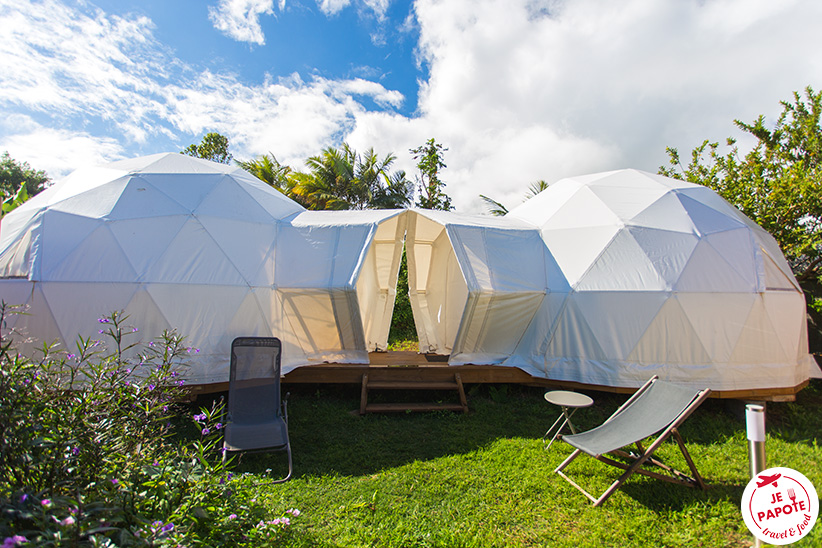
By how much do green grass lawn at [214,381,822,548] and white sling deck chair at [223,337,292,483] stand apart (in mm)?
286

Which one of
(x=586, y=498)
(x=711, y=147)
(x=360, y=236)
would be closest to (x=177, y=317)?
(x=360, y=236)

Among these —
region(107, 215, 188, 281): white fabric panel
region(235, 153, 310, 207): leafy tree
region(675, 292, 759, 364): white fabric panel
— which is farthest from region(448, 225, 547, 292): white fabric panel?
region(235, 153, 310, 207): leafy tree

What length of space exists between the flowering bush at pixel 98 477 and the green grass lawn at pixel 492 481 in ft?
2.07

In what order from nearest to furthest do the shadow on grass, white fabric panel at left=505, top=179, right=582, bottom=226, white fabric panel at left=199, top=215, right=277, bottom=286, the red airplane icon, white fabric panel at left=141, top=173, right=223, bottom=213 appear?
the red airplane icon, the shadow on grass, white fabric panel at left=199, top=215, right=277, bottom=286, white fabric panel at left=141, top=173, right=223, bottom=213, white fabric panel at left=505, top=179, right=582, bottom=226

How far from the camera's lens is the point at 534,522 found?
3.77m

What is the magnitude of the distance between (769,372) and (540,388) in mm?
3432

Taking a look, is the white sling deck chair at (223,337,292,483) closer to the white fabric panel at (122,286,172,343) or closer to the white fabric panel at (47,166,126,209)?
the white fabric panel at (122,286,172,343)

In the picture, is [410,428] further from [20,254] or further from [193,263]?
[20,254]

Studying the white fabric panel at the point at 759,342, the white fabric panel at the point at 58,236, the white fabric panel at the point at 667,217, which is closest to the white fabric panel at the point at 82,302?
the white fabric panel at the point at 58,236

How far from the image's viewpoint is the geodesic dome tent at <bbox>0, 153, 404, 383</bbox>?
6160mm

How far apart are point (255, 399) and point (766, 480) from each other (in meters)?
5.42

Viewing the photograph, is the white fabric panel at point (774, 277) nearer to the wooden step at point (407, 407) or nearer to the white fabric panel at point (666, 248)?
the white fabric panel at point (666, 248)

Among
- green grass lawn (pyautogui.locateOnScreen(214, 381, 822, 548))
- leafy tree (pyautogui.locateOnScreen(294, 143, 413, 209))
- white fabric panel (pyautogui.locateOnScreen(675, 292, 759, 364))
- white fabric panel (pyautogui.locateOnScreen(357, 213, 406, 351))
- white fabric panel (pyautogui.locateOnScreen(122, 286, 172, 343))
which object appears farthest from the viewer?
leafy tree (pyautogui.locateOnScreen(294, 143, 413, 209))

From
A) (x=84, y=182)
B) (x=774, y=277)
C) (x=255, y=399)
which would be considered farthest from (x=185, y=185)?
(x=774, y=277)
